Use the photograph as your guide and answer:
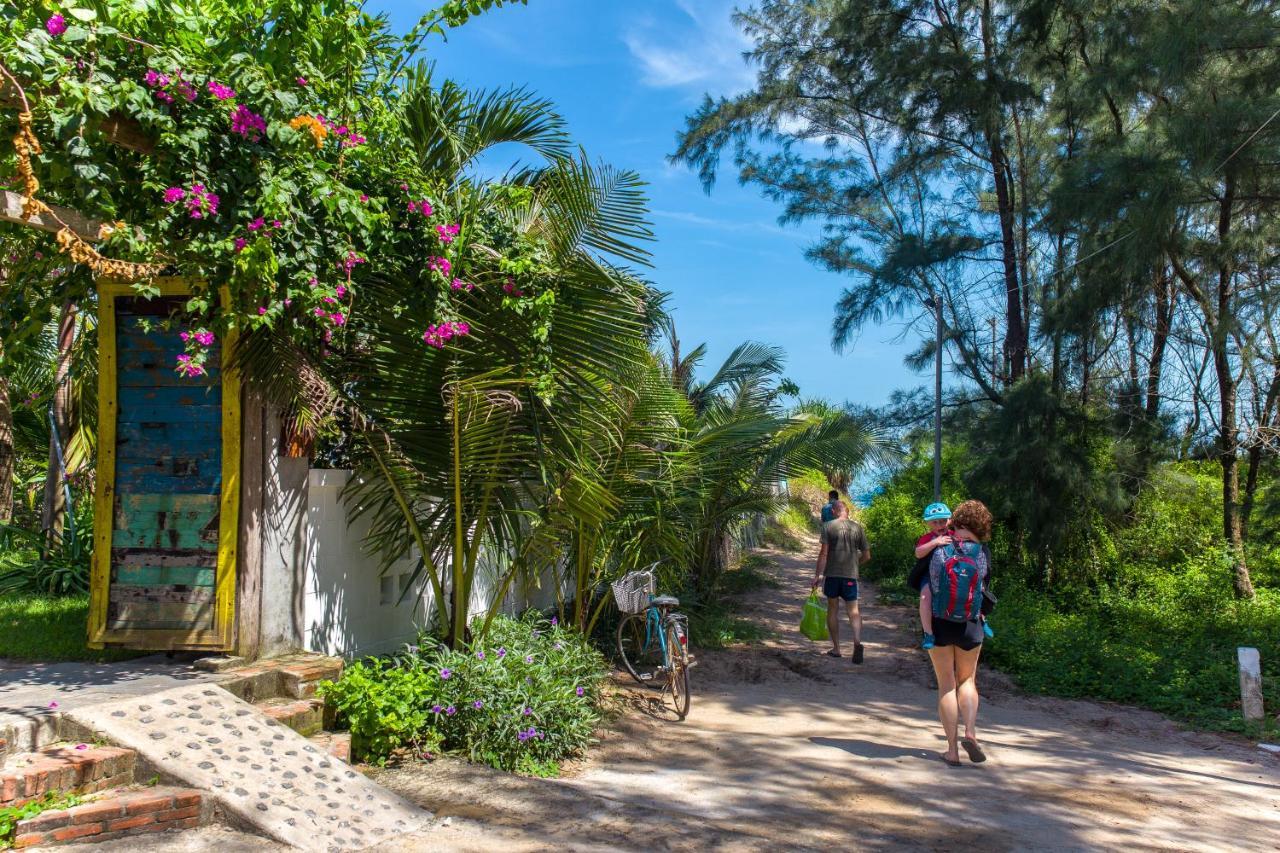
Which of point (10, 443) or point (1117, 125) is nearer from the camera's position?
point (10, 443)

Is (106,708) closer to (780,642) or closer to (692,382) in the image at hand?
(780,642)

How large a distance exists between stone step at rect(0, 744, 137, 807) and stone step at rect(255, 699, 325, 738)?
0.87 m

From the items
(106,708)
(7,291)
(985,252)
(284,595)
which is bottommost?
(106,708)

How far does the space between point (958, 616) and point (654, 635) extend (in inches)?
125

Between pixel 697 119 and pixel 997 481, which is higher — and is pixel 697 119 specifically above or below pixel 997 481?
above

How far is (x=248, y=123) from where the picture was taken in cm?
483

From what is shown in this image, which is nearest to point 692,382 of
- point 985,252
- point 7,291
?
point 985,252

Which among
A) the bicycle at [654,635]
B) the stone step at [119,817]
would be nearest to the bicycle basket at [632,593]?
the bicycle at [654,635]

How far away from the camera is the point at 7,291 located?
5965 mm

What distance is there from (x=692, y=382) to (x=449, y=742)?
700cm

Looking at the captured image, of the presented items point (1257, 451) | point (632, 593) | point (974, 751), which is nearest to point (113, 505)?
point (632, 593)

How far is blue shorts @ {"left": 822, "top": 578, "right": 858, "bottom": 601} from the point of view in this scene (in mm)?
9393

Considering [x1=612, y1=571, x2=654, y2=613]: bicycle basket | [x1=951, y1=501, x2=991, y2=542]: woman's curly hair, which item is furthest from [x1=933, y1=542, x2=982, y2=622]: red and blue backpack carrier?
[x1=612, y1=571, x2=654, y2=613]: bicycle basket

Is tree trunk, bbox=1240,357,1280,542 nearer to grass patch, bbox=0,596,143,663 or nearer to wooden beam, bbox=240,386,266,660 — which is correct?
wooden beam, bbox=240,386,266,660
